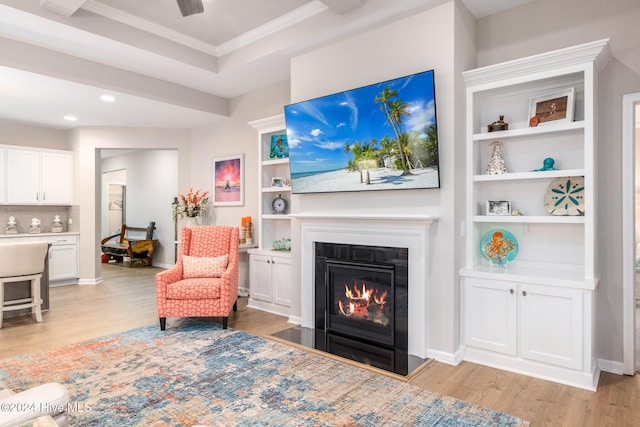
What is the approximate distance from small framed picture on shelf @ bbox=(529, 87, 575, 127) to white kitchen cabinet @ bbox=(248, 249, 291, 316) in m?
2.79

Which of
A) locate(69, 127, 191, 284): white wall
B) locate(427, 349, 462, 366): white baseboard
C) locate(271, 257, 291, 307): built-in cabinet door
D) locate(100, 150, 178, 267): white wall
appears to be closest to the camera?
locate(427, 349, 462, 366): white baseboard

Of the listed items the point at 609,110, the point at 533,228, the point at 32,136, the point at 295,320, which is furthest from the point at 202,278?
the point at 32,136

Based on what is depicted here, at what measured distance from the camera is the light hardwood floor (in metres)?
2.35

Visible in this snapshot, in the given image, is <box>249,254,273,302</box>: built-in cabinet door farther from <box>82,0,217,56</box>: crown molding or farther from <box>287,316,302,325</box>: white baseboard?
<box>82,0,217,56</box>: crown molding

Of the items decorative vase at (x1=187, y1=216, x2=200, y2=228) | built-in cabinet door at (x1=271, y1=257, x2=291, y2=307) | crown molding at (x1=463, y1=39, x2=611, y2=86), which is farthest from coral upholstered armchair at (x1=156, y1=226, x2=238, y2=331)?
crown molding at (x1=463, y1=39, x2=611, y2=86)

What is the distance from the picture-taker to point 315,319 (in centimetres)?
389

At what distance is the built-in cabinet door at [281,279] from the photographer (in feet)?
14.8

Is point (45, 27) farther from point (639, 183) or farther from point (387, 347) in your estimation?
point (639, 183)

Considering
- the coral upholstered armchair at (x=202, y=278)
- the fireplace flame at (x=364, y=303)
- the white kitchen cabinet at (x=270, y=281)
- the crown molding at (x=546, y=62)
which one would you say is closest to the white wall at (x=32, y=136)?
the coral upholstered armchair at (x=202, y=278)

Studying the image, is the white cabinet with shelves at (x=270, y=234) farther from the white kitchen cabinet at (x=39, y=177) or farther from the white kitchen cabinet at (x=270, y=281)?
the white kitchen cabinet at (x=39, y=177)

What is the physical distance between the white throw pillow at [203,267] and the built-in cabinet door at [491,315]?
2.58m

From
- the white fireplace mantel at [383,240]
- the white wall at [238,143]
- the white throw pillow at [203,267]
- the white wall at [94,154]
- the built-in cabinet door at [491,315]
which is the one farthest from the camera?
the white wall at [94,154]

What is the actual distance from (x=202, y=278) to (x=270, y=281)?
31.9 inches

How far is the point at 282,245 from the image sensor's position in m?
4.75
